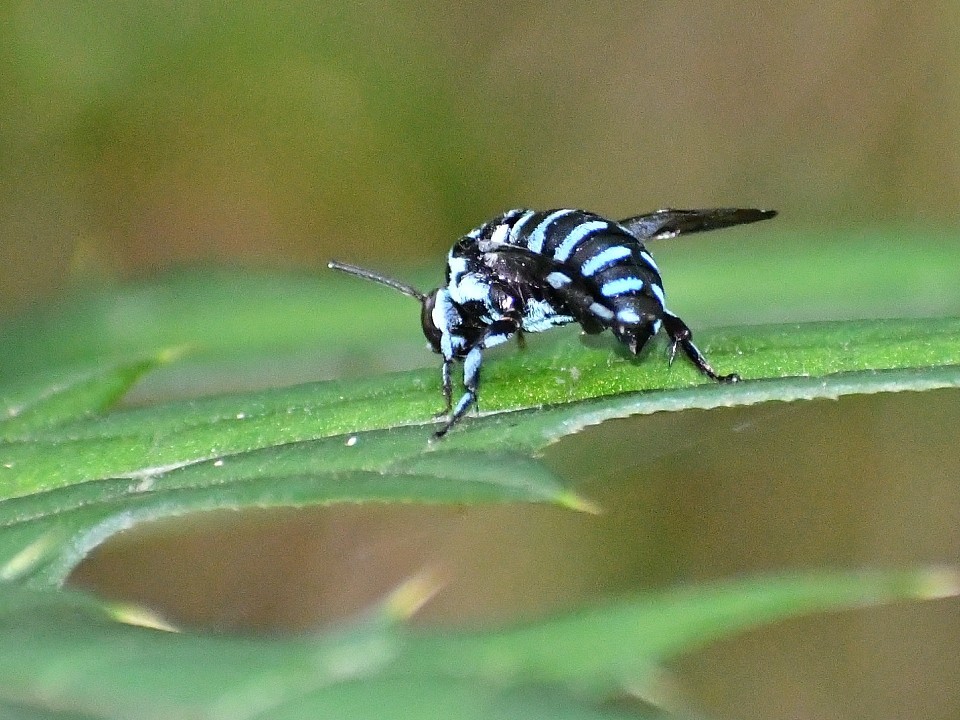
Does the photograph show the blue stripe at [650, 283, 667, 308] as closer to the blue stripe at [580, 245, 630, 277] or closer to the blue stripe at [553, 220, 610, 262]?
the blue stripe at [580, 245, 630, 277]

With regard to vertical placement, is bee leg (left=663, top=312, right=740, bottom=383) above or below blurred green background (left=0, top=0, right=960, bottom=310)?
below

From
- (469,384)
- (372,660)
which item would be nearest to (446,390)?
(469,384)

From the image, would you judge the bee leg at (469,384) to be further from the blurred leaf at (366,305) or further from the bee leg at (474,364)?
the blurred leaf at (366,305)

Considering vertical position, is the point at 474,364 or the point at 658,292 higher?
the point at 658,292

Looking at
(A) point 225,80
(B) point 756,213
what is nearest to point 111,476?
(B) point 756,213

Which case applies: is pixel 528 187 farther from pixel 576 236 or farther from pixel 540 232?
pixel 576 236

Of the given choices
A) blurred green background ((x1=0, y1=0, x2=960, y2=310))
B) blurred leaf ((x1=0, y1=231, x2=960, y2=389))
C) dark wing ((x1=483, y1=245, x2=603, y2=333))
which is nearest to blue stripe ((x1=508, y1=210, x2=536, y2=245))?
dark wing ((x1=483, y1=245, x2=603, y2=333))

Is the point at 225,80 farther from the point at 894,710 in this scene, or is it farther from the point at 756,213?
the point at 894,710
